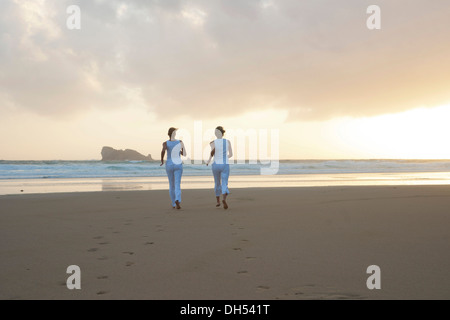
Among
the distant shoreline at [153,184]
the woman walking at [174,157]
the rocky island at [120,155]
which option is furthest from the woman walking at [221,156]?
the rocky island at [120,155]

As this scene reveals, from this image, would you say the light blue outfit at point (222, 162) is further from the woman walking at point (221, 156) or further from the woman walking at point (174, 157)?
the woman walking at point (174, 157)

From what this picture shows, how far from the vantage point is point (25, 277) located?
3.68 metres

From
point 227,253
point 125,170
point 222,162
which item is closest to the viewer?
point 227,253

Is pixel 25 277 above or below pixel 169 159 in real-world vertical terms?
below

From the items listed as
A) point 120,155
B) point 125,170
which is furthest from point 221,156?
point 120,155

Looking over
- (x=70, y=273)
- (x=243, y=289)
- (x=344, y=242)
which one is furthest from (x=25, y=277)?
(x=344, y=242)

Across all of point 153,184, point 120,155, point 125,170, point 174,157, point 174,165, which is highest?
Result: point 120,155

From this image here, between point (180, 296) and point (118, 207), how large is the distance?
662 centimetres

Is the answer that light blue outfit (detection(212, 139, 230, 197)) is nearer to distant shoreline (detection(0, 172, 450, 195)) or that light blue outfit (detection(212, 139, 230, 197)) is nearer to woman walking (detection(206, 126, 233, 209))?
woman walking (detection(206, 126, 233, 209))

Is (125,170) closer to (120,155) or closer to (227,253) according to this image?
(227,253)

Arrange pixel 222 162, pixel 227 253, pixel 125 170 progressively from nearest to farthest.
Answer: pixel 227 253 < pixel 222 162 < pixel 125 170

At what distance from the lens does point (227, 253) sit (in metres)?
4.59

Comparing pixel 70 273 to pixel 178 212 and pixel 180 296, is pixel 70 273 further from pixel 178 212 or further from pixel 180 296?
pixel 178 212

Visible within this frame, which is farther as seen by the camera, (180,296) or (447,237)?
(447,237)
